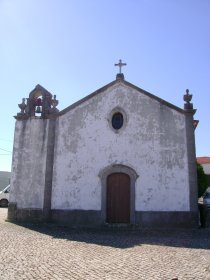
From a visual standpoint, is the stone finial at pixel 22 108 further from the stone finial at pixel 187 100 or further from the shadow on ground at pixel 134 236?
the stone finial at pixel 187 100

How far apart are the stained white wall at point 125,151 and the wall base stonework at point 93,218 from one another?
0.26 meters

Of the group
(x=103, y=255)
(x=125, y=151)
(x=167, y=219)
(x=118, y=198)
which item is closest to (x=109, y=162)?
(x=125, y=151)

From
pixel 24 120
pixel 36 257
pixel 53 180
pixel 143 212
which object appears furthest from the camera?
pixel 24 120

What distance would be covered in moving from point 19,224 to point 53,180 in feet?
7.85

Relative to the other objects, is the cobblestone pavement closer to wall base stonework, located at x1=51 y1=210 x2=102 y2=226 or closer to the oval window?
wall base stonework, located at x1=51 y1=210 x2=102 y2=226

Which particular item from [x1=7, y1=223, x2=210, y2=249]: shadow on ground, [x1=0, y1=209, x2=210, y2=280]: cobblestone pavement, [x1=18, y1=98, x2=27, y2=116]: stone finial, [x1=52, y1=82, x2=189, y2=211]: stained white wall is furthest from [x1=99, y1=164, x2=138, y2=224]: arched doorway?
[x1=18, y1=98, x2=27, y2=116]: stone finial

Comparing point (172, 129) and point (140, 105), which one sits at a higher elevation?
point (140, 105)

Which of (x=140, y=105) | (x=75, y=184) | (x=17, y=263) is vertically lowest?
(x=17, y=263)

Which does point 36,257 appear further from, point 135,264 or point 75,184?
point 75,184

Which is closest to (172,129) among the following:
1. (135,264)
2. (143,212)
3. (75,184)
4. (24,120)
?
(143,212)

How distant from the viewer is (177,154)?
1434 centimetres

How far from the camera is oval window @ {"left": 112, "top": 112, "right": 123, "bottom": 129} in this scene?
1530 centimetres

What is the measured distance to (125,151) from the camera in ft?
48.4

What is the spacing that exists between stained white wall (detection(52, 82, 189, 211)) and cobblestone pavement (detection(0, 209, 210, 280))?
7.65 ft
